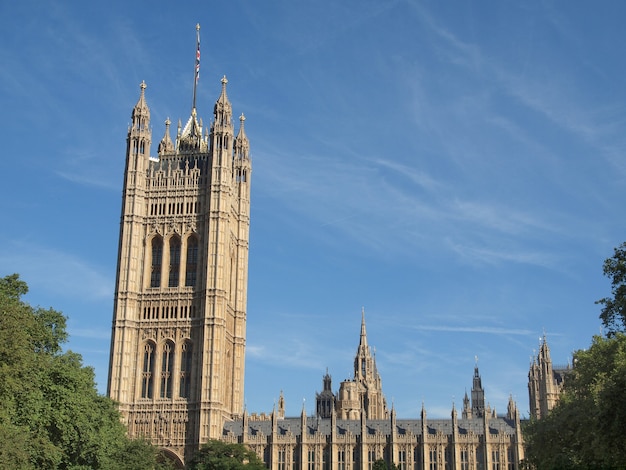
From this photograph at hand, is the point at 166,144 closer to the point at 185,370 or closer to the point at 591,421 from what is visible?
the point at 185,370

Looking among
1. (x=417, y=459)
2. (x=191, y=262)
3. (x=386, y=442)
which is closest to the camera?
(x=417, y=459)

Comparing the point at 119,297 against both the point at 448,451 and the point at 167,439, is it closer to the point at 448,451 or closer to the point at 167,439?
the point at 167,439

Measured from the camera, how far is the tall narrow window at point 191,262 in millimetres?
108812

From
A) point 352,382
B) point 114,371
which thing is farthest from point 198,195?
point 352,382

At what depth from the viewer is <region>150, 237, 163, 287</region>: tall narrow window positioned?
109250 millimetres

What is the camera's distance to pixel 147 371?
105 meters

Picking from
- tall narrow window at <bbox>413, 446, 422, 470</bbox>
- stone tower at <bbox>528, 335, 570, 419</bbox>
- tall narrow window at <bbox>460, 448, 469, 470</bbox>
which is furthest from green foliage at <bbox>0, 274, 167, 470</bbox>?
stone tower at <bbox>528, 335, 570, 419</bbox>

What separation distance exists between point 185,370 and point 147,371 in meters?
4.54

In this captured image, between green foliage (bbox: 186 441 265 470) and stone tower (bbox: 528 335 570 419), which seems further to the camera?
stone tower (bbox: 528 335 570 419)

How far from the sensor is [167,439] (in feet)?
333

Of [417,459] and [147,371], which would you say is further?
[147,371]

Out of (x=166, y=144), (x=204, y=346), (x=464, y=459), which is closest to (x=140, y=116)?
(x=166, y=144)

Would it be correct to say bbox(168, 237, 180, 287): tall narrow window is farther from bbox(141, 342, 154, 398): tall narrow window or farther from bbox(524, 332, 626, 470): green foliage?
bbox(524, 332, 626, 470): green foliage

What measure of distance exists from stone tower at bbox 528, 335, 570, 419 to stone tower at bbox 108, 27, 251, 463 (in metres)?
39.0
